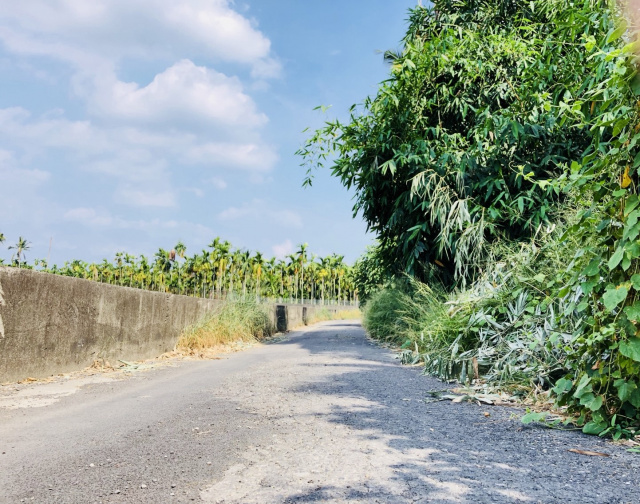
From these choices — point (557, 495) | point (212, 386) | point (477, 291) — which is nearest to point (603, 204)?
point (557, 495)

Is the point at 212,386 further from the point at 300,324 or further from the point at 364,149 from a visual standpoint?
the point at 300,324

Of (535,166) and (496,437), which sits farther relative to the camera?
(535,166)

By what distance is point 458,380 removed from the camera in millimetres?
5301

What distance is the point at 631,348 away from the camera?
2.96 m

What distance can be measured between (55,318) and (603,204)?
5.95 metres

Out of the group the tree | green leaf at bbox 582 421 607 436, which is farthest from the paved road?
the tree

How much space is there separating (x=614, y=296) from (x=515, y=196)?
16.9 ft

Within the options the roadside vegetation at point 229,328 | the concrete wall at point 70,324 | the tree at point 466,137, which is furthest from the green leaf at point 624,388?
the roadside vegetation at point 229,328

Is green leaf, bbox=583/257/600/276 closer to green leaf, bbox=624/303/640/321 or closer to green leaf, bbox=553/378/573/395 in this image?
green leaf, bbox=624/303/640/321

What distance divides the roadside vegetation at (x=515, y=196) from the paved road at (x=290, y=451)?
2.83 ft

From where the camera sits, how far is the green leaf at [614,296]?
2.96 meters

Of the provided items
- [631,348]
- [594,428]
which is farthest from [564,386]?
[631,348]

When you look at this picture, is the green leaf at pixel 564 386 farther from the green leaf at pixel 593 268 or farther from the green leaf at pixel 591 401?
the green leaf at pixel 593 268

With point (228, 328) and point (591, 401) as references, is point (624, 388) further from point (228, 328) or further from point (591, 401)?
point (228, 328)
